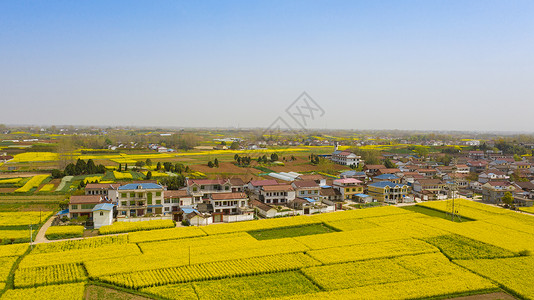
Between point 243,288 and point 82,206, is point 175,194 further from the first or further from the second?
point 243,288

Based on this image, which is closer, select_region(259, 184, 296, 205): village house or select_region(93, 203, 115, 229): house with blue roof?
select_region(93, 203, 115, 229): house with blue roof

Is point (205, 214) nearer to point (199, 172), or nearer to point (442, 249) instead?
point (442, 249)

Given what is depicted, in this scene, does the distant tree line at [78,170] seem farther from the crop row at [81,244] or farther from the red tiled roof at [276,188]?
the crop row at [81,244]

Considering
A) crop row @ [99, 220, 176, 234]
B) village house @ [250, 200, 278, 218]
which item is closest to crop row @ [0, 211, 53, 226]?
crop row @ [99, 220, 176, 234]

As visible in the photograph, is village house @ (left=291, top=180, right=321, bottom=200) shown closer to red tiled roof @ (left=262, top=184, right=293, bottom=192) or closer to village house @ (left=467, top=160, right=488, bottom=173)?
red tiled roof @ (left=262, top=184, right=293, bottom=192)

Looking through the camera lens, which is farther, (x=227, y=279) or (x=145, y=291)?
(x=227, y=279)

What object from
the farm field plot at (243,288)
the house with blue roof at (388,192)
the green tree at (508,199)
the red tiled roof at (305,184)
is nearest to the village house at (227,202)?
the red tiled roof at (305,184)

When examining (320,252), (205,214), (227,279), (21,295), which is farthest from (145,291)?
(205,214)
